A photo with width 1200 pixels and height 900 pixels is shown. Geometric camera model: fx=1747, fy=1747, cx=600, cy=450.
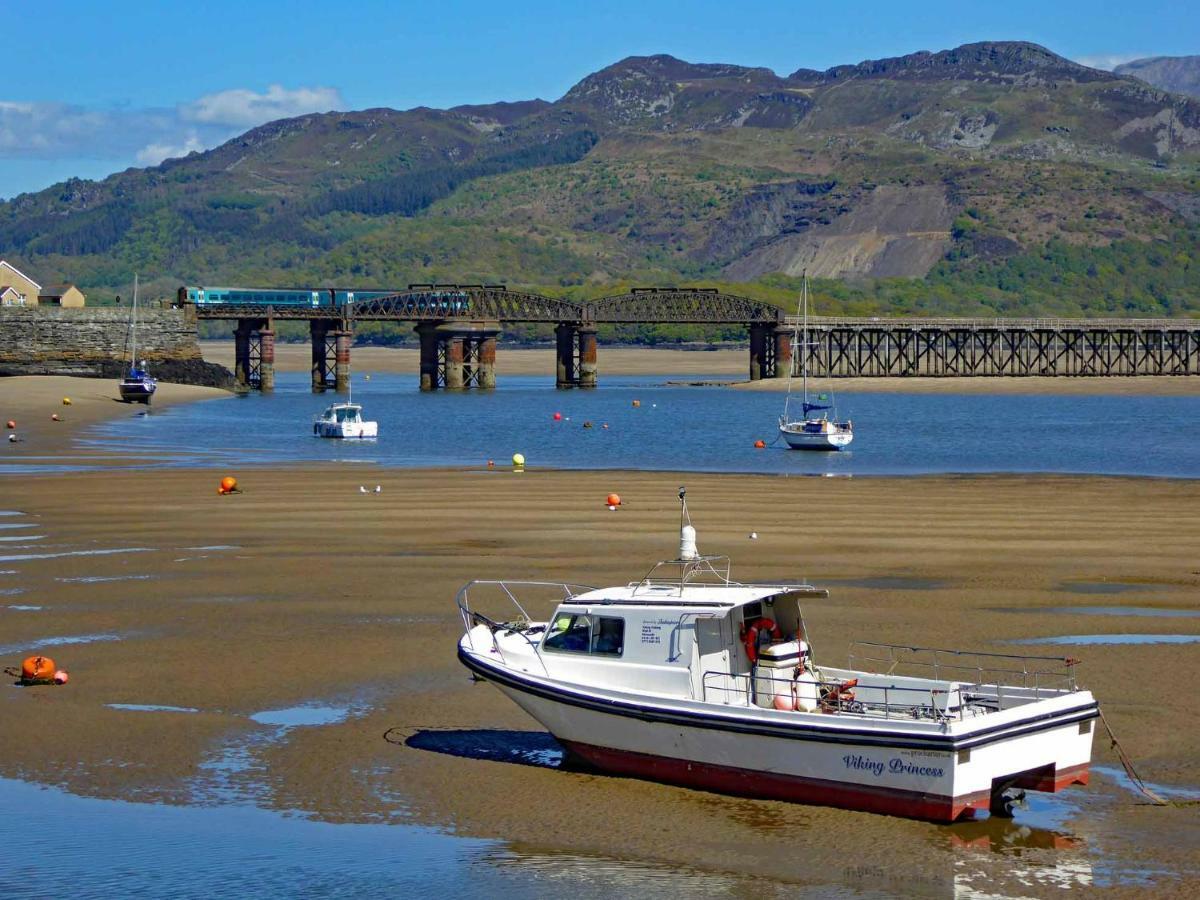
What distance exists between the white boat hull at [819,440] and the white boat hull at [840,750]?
5502 centimetres

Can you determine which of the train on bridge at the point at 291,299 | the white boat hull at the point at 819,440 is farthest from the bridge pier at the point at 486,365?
the white boat hull at the point at 819,440

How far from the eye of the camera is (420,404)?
4985 inches

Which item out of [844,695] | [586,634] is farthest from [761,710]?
[586,634]

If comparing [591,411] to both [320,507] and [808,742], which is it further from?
[808,742]

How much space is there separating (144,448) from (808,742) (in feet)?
184

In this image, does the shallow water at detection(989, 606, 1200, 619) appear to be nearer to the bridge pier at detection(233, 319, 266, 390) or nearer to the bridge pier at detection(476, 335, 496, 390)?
the bridge pier at detection(233, 319, 266, 390)

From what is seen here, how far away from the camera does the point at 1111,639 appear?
27844mm

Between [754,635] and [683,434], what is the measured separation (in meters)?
67.9

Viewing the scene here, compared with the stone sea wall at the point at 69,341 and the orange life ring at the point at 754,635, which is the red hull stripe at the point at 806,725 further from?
the stone sea wall at the point at 69,341

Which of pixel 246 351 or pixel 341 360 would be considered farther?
pixel 246 351

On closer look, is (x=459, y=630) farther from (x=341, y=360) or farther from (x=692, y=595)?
(x=341, y=360)

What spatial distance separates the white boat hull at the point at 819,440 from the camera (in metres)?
75.2

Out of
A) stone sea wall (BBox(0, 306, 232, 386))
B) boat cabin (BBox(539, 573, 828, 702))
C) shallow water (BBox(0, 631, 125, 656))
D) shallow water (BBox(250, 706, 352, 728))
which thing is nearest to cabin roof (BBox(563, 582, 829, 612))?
boat cabin (BBox(539, 573, 828, 702))

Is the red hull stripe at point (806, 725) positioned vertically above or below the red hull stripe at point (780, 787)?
above
